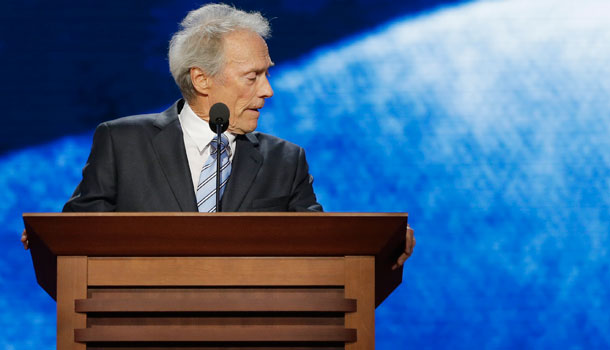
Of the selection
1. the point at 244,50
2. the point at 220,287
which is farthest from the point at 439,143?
the point at 220,287

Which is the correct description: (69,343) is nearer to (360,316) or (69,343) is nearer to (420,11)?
(360,316)

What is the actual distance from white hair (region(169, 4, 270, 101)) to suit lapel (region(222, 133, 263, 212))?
0.68ft

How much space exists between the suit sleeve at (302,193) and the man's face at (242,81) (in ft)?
0.58

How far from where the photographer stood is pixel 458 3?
310 cm

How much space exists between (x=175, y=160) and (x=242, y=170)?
17 centimetres

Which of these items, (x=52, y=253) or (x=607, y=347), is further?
(x=607, y=347)

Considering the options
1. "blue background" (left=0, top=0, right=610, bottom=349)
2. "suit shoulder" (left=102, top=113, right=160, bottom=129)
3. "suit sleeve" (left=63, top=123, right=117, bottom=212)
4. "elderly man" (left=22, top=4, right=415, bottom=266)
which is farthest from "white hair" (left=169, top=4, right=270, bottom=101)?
"blue background" (left=0, top=0, right=610, bottom=349)

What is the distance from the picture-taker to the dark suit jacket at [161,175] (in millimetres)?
1996

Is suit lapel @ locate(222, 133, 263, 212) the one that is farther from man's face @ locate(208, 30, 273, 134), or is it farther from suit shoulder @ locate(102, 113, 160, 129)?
suit shoulder @ locate(102, 113, 160, 129)

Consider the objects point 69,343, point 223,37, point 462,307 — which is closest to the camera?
point 69,343

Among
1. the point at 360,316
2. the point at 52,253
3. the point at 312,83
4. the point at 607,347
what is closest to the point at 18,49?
the point at 312,83

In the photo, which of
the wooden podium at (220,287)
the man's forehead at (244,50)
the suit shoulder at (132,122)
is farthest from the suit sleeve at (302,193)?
the wooden podium at (220,287)

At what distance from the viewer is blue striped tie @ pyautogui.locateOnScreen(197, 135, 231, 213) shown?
200 centimetres

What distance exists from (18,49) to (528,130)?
2.01m
